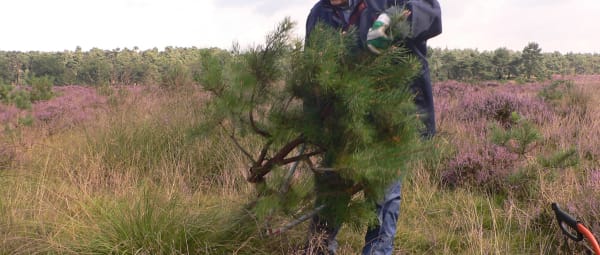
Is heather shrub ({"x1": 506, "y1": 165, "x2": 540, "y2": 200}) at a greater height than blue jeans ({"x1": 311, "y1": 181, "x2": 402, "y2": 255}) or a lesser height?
lesser

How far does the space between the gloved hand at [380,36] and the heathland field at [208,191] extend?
447mm

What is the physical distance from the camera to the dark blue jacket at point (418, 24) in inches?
70.9

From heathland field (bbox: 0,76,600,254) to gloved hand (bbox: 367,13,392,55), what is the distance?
447mm

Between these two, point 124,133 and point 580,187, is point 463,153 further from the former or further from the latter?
point 124,133

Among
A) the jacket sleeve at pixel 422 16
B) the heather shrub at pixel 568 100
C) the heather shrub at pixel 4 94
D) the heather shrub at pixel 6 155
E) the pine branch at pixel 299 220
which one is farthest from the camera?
the heather shrub at pixel 4 94

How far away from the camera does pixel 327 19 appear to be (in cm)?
222

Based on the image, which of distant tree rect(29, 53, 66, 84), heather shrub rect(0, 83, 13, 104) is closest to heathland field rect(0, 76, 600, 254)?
heather shrub rect(0, 83, 13, 104)

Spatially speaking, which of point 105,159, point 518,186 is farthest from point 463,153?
point 105,159

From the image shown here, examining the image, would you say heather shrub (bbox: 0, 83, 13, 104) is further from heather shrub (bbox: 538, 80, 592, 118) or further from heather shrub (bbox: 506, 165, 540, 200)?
heather shrub (bbox: 538, 80, 592, 118)

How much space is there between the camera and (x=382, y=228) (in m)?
2.19

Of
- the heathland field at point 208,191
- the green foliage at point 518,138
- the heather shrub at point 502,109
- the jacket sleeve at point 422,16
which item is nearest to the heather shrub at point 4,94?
the heathland field at point 208,191

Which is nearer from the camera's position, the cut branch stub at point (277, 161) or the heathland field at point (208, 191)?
the cut branch stub at point (277, 161)

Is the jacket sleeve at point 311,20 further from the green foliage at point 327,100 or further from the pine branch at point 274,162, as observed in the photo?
the pine branch at point 274,162

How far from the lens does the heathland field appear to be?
228 cm
